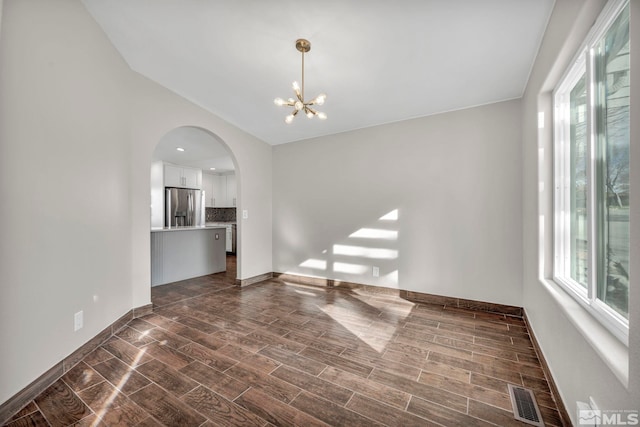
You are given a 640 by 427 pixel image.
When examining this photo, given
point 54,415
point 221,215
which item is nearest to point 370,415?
point 54,415

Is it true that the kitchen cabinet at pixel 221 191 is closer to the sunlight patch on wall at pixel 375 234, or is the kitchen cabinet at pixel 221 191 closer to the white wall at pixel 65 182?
the white wall at pixel 65 182

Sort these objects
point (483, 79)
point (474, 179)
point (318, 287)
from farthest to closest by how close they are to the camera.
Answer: point (318, 287) → point (474, 179) → point (483, 79)

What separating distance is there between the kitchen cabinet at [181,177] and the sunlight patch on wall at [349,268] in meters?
4.73

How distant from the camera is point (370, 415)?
1.54 m

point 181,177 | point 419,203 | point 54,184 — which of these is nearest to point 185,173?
point 181,177

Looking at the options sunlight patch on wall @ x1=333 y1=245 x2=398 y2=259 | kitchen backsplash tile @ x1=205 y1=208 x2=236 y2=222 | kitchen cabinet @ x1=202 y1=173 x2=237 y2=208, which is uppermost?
kitchen cabinet @ x1=202 y1=173 x2=237 y2=208

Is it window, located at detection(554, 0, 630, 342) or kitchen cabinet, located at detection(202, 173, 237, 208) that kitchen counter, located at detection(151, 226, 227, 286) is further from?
window, located at detection(554, 0, 630, 342)

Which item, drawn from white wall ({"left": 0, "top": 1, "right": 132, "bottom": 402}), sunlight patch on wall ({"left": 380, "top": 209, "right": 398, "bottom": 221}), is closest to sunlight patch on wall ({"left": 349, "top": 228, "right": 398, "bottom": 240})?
sunlight patch on wall ({"left": 380, "top": 209, "right": 398, "bottom": 221})

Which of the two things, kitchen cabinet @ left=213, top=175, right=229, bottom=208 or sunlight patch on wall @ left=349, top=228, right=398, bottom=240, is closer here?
sunlight patch on wall @ left=349, top=228, right=398, bottom=240

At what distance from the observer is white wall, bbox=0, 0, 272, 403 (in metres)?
1.58

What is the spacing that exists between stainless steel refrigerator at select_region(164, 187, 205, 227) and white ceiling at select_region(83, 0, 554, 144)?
363cm

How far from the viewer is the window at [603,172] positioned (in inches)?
47.2

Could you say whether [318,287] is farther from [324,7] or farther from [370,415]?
[324,7]

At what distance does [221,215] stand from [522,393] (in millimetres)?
8612
